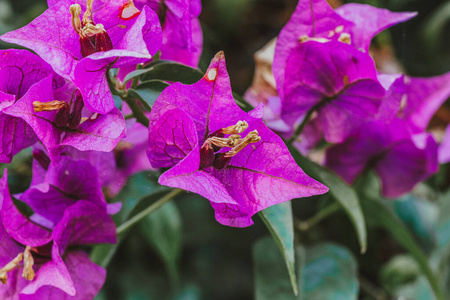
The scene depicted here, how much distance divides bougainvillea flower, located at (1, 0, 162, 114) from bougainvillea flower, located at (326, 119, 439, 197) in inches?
10.7

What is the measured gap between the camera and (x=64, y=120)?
35 centimetres

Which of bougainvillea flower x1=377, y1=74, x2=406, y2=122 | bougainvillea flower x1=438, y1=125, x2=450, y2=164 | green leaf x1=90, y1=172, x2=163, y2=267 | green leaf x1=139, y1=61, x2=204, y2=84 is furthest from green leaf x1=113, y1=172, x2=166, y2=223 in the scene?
bougainvillea flower x1=438, y1=125, x2=450, y2=164

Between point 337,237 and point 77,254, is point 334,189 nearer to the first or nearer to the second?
point 77,254

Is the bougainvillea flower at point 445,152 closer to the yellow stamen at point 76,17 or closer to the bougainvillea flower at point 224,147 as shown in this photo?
the bougainvillea flower at point 224,147

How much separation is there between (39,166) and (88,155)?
0.12 feet

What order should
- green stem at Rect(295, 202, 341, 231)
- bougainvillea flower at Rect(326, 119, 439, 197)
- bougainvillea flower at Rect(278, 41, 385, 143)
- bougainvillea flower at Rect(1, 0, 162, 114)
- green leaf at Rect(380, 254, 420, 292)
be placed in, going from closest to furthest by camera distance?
bougainvillea flower at Rect(1, 0, 162, 114), bougainvillea flower at Rect(278, 41, 385, 143), bougainvillea flower at Rect(326, 119, 439, 197), green stem at Rect(295, 202, 341, 231), green leaf at Rect(380, 254, 420, 292)

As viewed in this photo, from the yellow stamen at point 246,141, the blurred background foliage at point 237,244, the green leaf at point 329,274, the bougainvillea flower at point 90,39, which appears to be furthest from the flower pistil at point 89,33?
the green leaf at point 329,274

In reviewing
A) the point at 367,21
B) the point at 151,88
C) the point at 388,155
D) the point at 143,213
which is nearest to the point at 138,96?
the point at 151,88

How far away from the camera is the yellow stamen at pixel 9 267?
0.36 m

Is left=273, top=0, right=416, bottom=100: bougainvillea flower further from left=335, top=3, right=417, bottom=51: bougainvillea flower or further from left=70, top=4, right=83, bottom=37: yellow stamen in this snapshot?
left=70, top=4, right=83, bottom=37: yellow stamen

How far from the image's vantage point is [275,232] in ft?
1.23

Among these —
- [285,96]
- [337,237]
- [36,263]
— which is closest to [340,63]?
[285,96]

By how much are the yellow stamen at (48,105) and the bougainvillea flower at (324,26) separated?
0.61 feet

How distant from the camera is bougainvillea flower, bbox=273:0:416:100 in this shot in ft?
1.41
